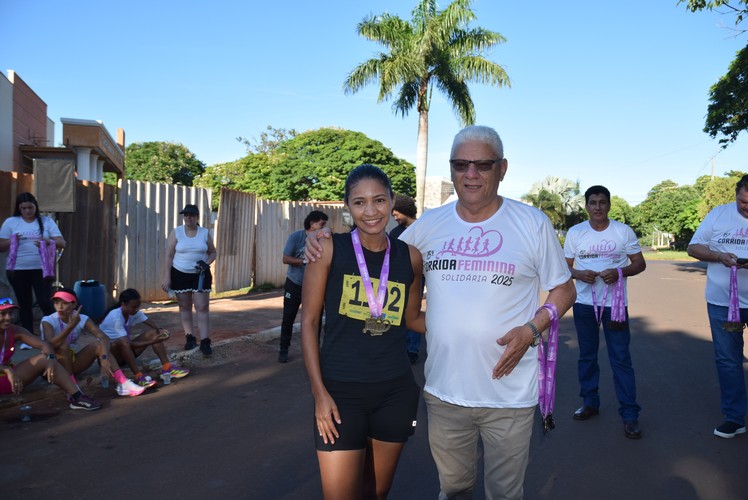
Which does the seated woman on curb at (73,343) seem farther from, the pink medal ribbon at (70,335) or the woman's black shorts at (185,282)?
the woman's black shorts at (185,282)

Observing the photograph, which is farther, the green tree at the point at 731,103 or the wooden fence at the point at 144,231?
the green tree at the point at 731,103

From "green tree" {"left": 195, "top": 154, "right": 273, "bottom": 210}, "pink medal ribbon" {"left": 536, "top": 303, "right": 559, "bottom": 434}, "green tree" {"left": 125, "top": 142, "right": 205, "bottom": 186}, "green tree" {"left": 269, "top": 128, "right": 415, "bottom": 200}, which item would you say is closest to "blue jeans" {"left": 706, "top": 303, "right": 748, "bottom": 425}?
"pink medal ribbon" {"left": 536, "top": 303, "right": 559, "bottom": 434}

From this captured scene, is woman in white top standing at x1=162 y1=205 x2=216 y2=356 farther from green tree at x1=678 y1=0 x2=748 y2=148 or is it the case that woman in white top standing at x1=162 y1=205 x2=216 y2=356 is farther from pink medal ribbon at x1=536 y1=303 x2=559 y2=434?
green tree at x1=678 y1=0 x2=748 y2=148

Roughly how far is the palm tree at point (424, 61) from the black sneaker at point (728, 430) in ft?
50.4

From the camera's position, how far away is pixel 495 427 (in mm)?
2602

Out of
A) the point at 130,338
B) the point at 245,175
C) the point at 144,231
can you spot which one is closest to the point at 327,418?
the point at 130,338

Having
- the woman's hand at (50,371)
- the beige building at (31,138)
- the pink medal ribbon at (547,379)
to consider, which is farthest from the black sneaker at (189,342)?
the beige building at (31,138)

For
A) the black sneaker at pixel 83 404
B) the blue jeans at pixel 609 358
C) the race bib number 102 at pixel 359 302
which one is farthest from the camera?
the black sneaker at pixel 83 404

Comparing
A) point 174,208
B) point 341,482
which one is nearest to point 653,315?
point 174,208

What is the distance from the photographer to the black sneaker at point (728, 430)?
4734 mm

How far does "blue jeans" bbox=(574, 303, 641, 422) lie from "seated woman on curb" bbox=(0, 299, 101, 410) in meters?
4.43

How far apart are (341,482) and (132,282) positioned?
9536 mm

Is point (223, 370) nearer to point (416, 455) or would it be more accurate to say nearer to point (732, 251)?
point (416, 455)

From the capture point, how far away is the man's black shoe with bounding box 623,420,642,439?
4.73m
